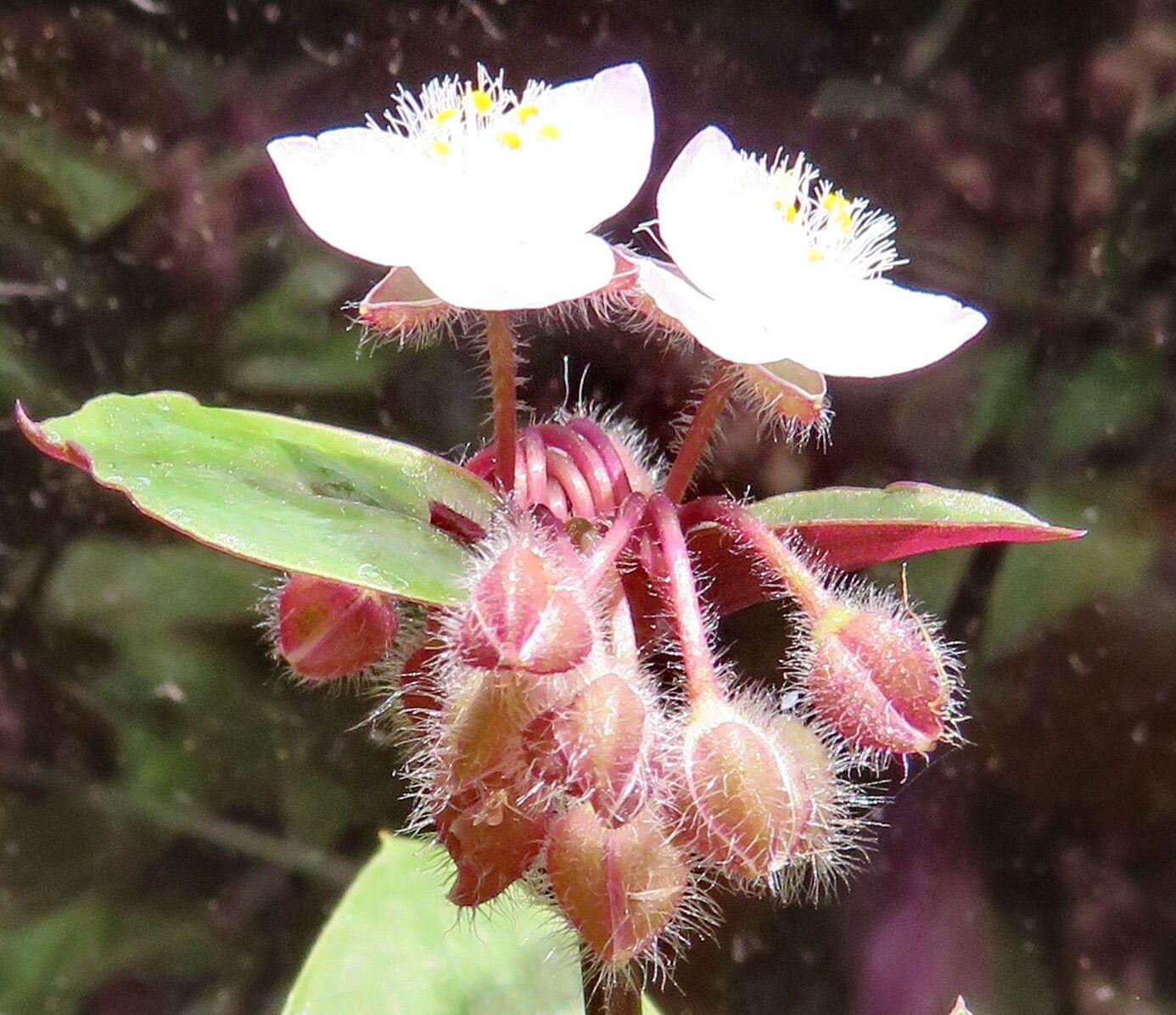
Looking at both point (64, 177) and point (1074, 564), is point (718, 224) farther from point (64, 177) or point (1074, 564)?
point (64, 177)

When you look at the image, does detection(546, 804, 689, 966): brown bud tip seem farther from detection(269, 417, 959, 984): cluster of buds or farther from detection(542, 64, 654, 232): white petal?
detection(542, 64, 654, 232): white petal

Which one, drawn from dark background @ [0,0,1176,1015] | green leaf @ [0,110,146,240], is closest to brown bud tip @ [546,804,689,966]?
dark background @ [0,0,1176,1015]

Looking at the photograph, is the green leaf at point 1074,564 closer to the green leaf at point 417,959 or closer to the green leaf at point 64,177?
the green leaf at point 417,959

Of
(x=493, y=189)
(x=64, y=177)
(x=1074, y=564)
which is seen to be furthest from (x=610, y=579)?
(x=64, y=177)

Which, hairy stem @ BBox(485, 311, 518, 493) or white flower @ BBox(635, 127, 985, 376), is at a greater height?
white flower @ BBox(635, 127, 985, 376)

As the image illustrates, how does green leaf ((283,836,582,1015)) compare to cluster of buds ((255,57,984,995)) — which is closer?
cluster of buds ((255,57,984,995))

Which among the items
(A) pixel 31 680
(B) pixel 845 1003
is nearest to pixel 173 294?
(A) pixel 31 680

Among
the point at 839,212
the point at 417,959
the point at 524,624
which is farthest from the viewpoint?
the point at 417,959

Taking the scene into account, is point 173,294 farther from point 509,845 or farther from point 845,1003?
point 845,1003
